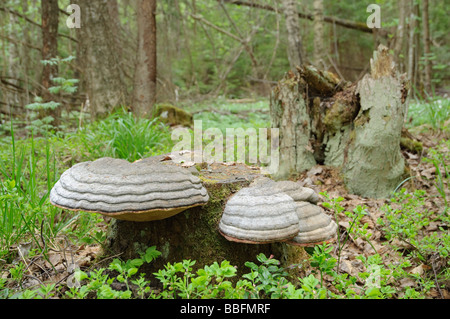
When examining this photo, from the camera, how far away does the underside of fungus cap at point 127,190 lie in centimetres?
A: 150

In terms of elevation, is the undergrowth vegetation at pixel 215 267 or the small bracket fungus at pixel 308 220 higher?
the small bracket fungus at pixel 308 220

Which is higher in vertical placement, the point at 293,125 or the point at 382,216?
the point at 293,125

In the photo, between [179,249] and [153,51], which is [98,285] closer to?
[179,249]

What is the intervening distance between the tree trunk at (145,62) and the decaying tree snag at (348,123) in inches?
141

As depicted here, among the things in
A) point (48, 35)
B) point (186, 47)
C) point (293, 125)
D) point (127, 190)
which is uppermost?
point (186, 47)

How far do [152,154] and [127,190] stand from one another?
9.14ft

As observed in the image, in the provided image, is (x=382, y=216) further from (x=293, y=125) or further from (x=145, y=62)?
(x=145, y=62)

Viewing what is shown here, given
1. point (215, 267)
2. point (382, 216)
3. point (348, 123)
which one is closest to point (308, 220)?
point (215, 267)

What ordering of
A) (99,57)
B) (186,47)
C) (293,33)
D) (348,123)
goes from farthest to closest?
(186,47), (293,33), (99,57), (348,123)

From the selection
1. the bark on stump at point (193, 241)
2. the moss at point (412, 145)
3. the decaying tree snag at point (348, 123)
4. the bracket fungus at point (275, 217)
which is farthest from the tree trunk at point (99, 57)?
the bracket fungus at point (275, 217)

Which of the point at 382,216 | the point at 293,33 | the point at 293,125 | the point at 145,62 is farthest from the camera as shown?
the point at 293,33

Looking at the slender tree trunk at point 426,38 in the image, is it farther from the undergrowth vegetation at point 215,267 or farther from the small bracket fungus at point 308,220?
the small bracket fungus at point 308,220

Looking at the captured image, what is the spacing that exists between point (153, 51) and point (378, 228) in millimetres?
5933

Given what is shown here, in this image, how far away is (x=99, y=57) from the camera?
6.59 m
